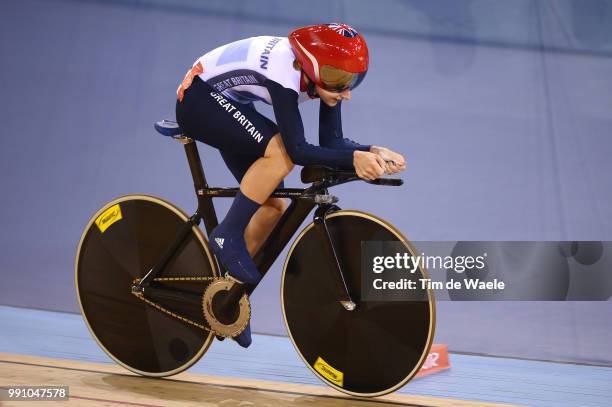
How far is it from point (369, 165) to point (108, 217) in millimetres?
1166

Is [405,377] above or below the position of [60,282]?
above

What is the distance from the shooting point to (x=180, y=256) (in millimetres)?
3049

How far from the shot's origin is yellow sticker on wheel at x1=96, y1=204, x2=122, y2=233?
315cm

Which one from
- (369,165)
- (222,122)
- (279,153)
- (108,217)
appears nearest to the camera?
(369,165)

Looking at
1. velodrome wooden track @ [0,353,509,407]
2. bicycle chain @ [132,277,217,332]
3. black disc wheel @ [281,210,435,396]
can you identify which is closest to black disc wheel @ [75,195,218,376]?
bicycle chain @ [132,277,217,332]

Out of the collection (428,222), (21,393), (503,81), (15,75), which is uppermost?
(503,81)

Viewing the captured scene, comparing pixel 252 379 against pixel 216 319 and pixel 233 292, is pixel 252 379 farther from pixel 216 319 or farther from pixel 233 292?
pixel 233 292

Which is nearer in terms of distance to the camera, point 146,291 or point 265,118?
point 265,118

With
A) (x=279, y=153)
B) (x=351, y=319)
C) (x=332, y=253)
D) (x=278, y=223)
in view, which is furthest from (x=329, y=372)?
(x=279, y=153)

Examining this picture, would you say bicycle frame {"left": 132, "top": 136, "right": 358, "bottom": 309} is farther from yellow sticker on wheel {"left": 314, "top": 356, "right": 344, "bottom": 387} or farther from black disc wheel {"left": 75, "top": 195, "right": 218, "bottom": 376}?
yellow sticker on wheel {"left": 314, "top": 356, "right": 344, "bottom": 387}

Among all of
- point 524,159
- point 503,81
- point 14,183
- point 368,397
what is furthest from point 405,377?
point 14,183

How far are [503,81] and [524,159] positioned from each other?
68 centimetres

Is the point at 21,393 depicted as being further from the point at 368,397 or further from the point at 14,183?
the point at 14,183

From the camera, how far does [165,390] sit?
A: 2916 millimetres
